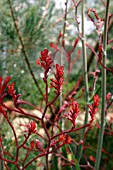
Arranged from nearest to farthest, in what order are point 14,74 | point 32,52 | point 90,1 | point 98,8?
point 14,74, point 32,52, point 98,8, point 90,1

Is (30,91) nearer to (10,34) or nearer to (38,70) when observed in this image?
(38,70)

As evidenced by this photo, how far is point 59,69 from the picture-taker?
0.46 meters

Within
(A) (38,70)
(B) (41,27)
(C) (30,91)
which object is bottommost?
(C) (30,91)

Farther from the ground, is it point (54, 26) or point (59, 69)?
point (54, 26)

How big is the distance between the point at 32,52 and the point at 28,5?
20 centimetres

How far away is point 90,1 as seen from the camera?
1.83 meters

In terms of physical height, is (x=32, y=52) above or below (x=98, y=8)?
below

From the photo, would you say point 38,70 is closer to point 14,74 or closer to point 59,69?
point 14,74

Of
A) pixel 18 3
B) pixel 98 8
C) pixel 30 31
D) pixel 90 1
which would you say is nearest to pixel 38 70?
pixel 30 31

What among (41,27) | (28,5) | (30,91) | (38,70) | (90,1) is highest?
(90,1)

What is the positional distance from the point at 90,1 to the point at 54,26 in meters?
0.47

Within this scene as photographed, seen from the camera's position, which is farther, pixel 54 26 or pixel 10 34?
pixel 54 26

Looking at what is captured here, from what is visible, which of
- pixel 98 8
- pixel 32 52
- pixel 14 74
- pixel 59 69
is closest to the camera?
pixel 59 69

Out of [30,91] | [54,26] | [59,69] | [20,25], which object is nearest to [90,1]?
[54,26]
